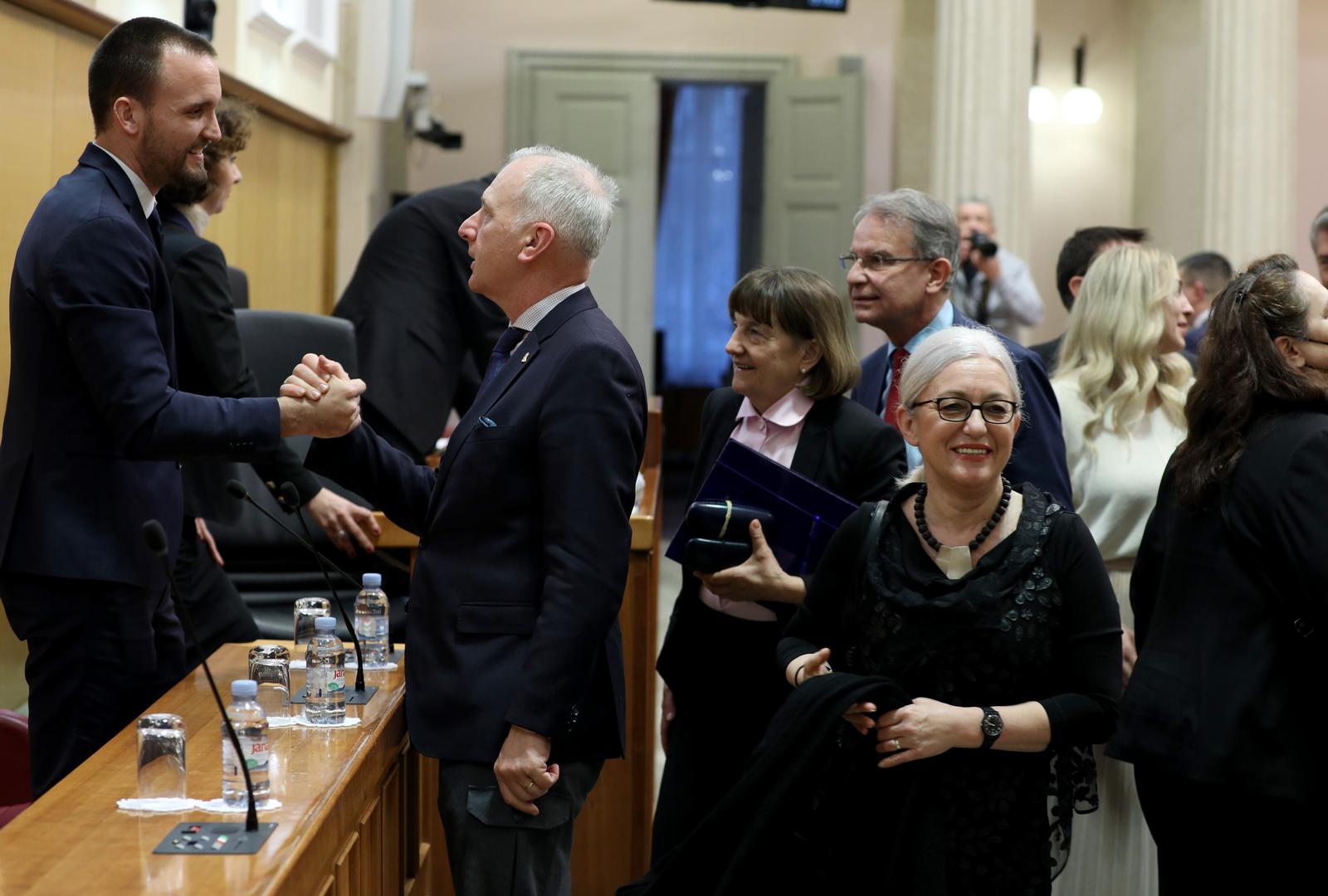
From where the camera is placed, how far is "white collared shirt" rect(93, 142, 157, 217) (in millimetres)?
2588

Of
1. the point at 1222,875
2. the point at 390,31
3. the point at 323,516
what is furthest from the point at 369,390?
the point at 390,31

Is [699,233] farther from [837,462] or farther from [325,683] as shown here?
[325,683]

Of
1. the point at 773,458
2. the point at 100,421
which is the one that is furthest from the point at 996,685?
the point at 100,421

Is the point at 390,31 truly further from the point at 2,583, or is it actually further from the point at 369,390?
the point at 2,583

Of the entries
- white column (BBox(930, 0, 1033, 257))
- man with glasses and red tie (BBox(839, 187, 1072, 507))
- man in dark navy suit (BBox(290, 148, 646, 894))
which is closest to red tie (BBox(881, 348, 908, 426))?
man with glasses and red tie (BBox(839, 187, 1072, 507))

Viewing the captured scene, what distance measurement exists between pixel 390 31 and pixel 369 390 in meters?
4.86

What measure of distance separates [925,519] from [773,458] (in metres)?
0.76

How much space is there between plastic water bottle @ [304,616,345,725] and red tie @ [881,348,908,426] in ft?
4.79

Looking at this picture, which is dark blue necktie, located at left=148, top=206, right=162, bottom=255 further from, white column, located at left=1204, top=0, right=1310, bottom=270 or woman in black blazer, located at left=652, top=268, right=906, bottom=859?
white column, located at left=1204, top=0, right=1310, bottom=270

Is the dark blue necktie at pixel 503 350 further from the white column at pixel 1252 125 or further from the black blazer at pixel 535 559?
the white column at pixel 1252 125

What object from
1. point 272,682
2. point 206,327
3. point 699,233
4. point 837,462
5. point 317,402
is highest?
point 699,233

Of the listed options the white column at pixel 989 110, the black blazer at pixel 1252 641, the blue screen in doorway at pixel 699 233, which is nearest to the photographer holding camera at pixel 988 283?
the white column at pixel 989 110

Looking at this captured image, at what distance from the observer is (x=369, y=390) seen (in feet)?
14.8

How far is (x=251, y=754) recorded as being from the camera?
1990mm
